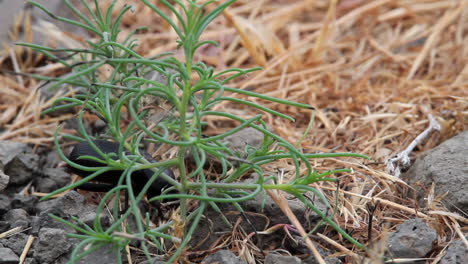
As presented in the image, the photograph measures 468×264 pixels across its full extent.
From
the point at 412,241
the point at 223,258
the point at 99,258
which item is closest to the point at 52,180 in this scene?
the point at 99,258

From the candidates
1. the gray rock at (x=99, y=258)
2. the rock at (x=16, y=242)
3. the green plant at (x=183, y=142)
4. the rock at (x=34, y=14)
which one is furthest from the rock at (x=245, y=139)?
the rock at (x=34, y=14)

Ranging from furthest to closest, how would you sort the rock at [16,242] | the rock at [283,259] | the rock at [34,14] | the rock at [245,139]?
the rock at [34,14] < the rock at [245,139] < the rock at [16,242] < the rock at [283,259]

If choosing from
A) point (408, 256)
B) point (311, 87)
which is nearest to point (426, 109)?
point (311, 87)

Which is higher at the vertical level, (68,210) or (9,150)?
(9,150)

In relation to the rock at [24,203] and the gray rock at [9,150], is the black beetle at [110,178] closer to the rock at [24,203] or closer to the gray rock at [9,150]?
the rock at [24,203]

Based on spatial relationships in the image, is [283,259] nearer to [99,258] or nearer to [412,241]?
[412,241]

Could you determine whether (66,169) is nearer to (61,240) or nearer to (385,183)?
(61,240)
